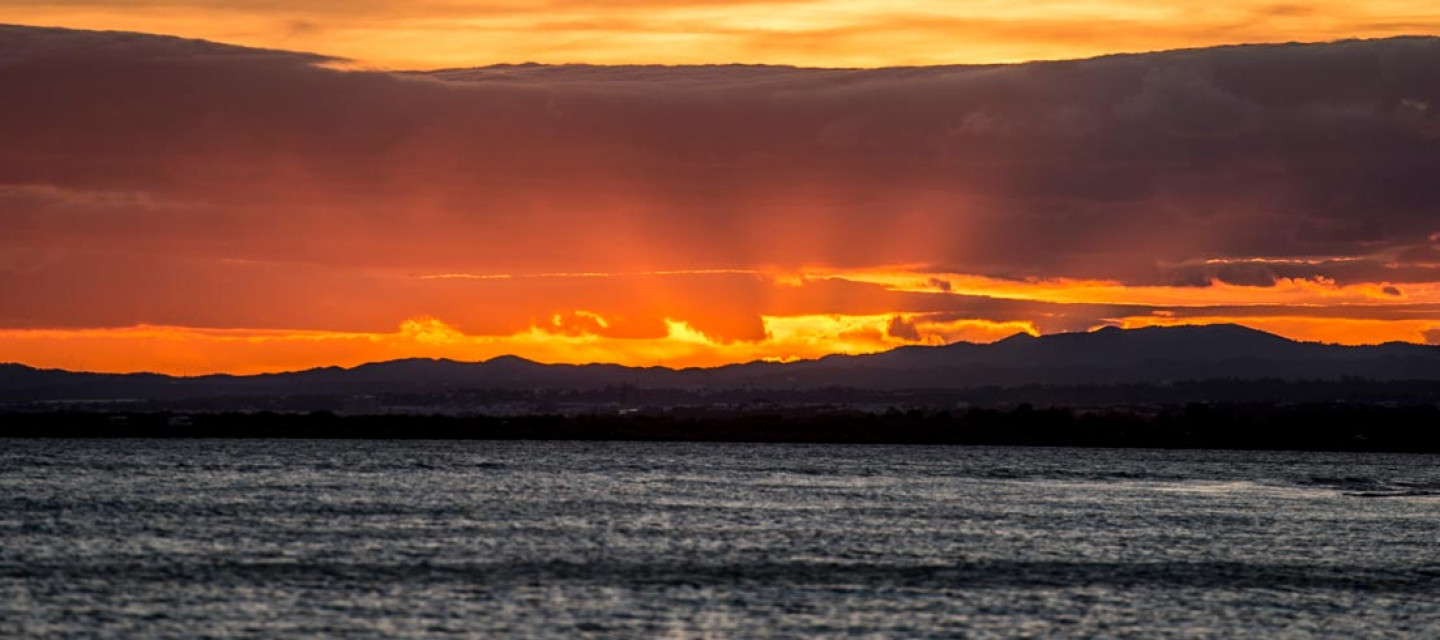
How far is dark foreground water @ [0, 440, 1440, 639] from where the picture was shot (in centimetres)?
7056

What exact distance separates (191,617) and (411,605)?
8.24m

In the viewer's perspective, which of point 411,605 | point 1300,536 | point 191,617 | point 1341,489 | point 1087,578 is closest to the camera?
point 191,617

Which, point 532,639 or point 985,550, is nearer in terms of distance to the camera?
point 532,639

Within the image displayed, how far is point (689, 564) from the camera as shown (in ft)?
299

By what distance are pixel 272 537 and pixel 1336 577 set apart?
174ft

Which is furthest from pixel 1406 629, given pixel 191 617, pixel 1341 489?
pixel 1341 489

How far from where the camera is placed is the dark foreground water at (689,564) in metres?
70.6

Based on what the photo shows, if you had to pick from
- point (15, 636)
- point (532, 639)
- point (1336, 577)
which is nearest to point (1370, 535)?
point (1336, 577)

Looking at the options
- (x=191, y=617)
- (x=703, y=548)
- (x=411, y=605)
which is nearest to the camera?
(x=191, y=617)

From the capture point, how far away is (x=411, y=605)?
73062mm

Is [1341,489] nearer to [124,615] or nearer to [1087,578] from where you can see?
[1087,578]

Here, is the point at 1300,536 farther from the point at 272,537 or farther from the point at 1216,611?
the point at 272,537

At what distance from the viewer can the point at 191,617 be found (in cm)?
6862

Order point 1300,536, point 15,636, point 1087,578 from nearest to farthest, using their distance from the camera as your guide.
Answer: point 15,636 → point 1087,578 → point 1300,536
